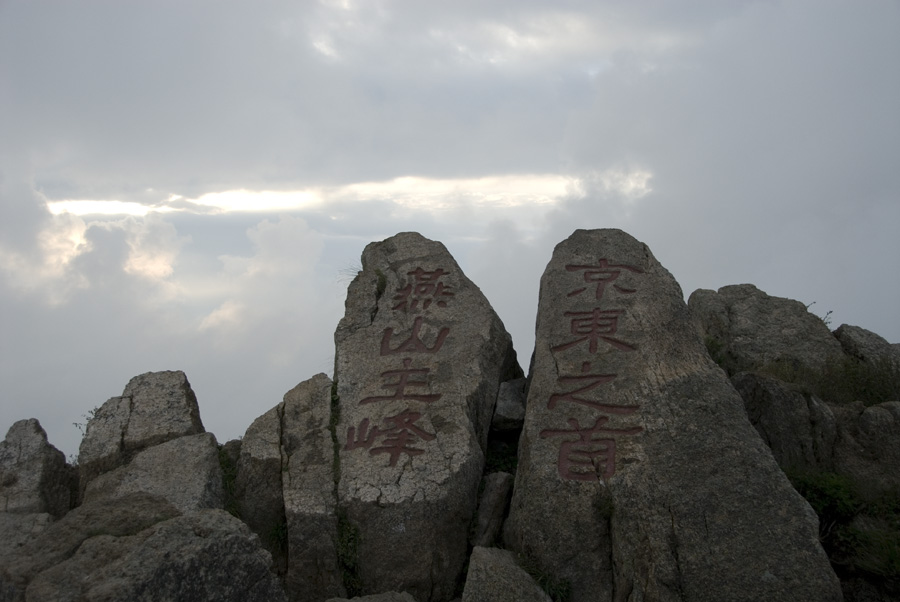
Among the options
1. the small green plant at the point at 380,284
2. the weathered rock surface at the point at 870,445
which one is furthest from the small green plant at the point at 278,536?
the weathered rock surface at the point at 870,445

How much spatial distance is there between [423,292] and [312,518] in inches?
143

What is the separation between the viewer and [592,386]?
861cm

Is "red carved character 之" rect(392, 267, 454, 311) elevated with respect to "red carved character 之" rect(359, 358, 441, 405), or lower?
elevated

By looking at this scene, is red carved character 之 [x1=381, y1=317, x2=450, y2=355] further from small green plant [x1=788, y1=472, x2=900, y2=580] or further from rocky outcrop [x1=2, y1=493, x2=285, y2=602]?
rocky outcrop [x1=2, y1=493, x2=285, y2=602]

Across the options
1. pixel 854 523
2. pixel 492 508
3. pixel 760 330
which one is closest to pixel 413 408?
pixel 492 508

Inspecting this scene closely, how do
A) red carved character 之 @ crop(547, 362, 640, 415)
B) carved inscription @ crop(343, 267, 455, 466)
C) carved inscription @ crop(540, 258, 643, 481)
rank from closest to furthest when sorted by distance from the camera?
carved inscription @ crop(540, 258, 643, 481), red carved character 之 @ crop(547, 362, 640, 415), carved inscription @ crop(343, 267, 455, 466)

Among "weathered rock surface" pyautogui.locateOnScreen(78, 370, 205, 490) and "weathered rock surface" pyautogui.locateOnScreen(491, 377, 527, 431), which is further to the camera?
"weathered rock surface" pyautogui.locateOnScreen(491, 377, 527, 431)

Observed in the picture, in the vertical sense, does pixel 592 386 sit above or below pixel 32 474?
above

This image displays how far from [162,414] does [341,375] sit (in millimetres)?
2263

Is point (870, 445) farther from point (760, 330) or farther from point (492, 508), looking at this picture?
point (492, 508)

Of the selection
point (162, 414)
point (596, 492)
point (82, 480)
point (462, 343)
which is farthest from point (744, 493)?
point (82, 480)

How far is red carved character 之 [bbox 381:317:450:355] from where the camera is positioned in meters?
9.77

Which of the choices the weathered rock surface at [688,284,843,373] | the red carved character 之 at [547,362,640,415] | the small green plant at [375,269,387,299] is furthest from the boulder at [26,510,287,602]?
the weathered rock surface at [688,284,843,373]

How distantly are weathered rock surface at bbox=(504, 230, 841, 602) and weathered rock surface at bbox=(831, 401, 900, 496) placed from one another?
6.05 ft
